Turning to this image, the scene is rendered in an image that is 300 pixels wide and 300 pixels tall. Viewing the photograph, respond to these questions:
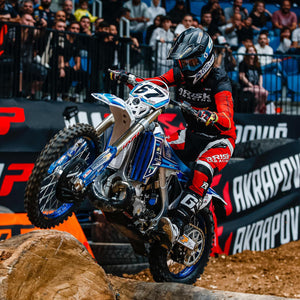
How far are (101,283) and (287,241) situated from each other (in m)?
5.12

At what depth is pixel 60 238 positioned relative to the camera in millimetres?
3834

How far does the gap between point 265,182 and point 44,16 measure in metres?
4.61

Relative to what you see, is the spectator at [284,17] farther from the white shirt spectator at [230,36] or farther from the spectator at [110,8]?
the spectator at [110,8]

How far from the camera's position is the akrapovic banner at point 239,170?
599 cm

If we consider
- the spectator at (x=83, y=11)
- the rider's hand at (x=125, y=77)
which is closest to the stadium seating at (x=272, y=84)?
the spectator at (x=83, y=11)

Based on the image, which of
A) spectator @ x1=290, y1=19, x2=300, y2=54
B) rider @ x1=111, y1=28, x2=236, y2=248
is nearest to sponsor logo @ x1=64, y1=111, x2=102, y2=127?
rider @ x1=111, y1=28, x2=236, y2=248

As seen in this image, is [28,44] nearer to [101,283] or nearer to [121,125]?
Result: [121,125]

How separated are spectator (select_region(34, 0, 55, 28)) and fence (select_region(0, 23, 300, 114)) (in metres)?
1.62

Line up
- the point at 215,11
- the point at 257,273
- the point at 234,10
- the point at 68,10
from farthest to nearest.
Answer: the point at 234,10, the point at 215,11, the point at 68,10, the point at 257,273

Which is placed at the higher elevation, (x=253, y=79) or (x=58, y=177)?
(x=253, y=79)

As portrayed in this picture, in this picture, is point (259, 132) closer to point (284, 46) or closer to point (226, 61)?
point (226, 61)

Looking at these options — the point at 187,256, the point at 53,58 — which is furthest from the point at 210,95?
the point at 53,58

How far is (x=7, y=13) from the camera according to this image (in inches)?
326

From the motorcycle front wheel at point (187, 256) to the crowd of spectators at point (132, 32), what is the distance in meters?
2.56
